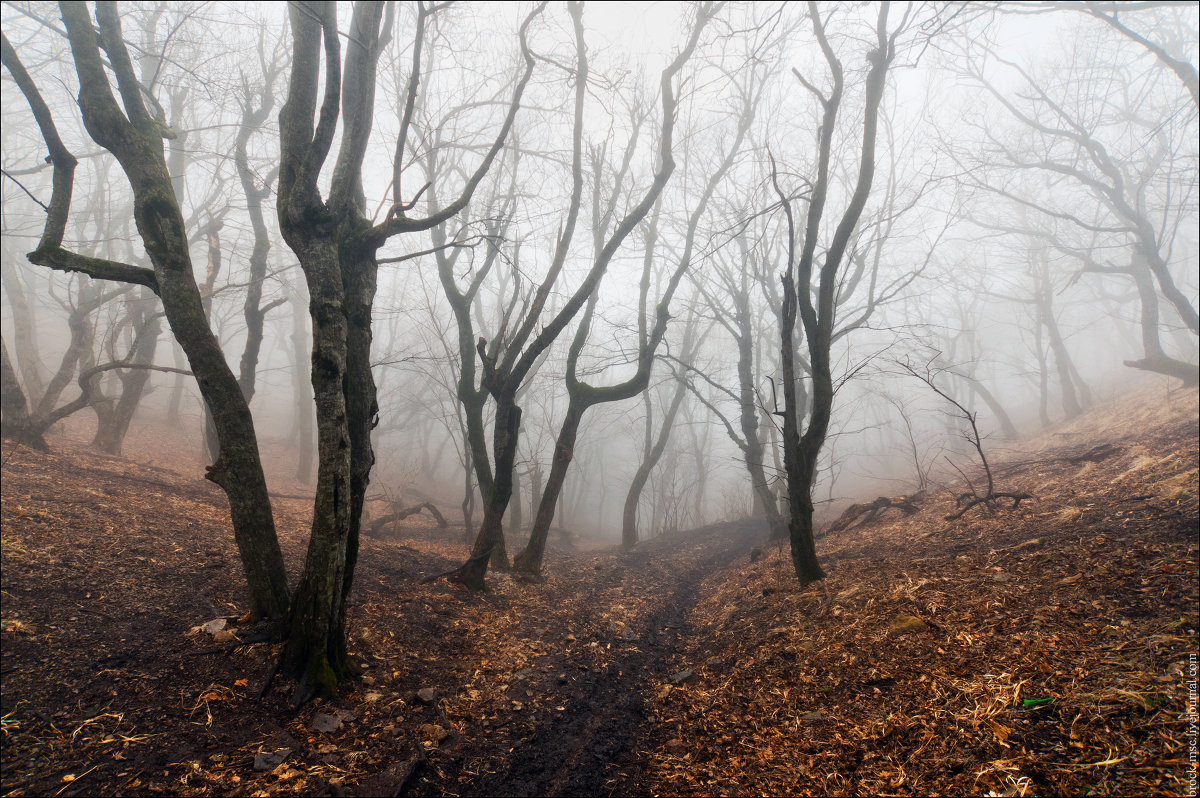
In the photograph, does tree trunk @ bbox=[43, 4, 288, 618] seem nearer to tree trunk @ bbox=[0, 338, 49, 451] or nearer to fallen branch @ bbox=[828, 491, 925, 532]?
tree trunk @ bbox=[0, 338, 49, 451]

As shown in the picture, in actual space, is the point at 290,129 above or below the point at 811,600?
above

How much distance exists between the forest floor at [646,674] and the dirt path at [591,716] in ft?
0.07

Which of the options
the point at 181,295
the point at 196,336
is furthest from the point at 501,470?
the point at 181,295

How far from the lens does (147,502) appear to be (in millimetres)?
6867

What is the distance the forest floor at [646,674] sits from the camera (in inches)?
100

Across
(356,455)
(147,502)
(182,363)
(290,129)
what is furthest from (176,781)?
(182,363)

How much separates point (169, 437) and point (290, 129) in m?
17.8

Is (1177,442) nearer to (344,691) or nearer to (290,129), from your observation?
(344,691)

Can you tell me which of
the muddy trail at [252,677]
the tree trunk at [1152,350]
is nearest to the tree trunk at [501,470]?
the muddy trail at [252,677]

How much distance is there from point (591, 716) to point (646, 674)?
1053 millimetres

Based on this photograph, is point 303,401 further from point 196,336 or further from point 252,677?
point 252,677

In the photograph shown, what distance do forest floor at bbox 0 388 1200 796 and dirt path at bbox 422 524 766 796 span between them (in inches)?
0.8

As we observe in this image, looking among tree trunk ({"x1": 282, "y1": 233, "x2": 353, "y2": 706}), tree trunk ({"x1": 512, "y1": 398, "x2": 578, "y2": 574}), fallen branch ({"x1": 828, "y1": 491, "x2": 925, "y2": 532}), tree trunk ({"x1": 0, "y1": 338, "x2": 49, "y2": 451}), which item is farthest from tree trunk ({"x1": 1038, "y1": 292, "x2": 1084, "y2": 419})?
tree trunk ({"x1": 0, "y1": 338, "x2": 49, "y2": 451})

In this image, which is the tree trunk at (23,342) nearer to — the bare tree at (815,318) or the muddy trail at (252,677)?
the muddy trail at (252,677)
